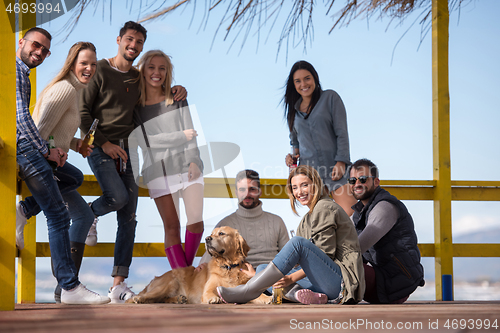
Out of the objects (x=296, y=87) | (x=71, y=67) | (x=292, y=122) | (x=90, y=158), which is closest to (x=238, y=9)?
(x=296, y=87)

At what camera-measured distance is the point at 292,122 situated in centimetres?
294

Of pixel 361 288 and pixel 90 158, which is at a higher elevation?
pixel 90 158

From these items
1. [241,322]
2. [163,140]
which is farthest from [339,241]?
[163,140]

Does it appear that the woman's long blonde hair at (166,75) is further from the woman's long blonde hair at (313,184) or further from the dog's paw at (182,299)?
the dog's paw at (182,299)

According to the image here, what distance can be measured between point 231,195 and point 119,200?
2.60 feet

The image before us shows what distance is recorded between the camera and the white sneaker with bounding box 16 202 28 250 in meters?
2.44

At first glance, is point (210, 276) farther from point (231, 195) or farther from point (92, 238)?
point (92, 238)

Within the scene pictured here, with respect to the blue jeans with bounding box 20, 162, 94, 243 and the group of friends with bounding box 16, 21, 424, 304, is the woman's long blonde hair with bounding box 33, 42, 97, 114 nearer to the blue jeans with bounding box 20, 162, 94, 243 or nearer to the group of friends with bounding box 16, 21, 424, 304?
the group of friends with bounding box 16, 21, 424, 304

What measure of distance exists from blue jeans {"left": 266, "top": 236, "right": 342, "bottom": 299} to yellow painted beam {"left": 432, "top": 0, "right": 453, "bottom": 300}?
1.39m

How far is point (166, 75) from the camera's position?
2.67 metres

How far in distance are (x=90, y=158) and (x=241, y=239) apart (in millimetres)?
969

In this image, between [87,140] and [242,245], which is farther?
[242,245]

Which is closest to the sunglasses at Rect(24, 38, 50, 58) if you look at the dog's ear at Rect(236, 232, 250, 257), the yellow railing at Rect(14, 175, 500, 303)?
the yellow railing at Rect(14, 175, 500, 303)

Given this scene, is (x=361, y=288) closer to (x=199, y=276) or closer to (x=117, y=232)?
(x=199, y=276)
